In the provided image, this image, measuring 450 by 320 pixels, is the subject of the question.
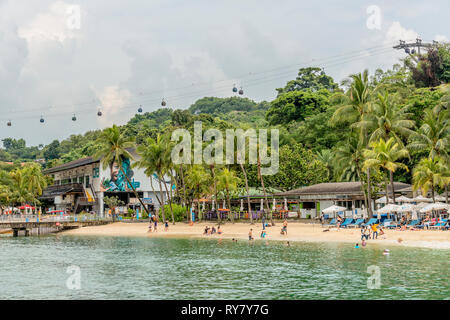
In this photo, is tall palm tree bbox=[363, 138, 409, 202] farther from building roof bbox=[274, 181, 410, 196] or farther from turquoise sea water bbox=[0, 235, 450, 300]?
turquoise sea water bbox=[0, 235, 450, 300]

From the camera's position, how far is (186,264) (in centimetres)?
3394

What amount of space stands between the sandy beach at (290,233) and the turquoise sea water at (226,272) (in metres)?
2.23

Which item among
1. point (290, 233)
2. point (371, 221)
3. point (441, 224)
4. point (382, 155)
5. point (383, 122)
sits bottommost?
point (290, 233)

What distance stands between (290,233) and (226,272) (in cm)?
1962

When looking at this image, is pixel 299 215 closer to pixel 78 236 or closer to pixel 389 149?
pixel 389 149

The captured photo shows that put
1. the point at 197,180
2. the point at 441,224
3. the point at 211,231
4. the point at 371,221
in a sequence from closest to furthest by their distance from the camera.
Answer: the point at 441,224 < the point at 371,221 < the point at 211,231 < the point at 197,180

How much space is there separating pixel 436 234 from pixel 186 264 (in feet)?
66.0

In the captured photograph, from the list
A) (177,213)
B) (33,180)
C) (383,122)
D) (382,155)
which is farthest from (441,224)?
(33,180)

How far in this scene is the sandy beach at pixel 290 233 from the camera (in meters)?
39.7

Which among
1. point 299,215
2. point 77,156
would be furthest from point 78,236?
point 77,156

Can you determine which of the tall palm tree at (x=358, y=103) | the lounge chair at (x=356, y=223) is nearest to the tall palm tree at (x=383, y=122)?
the tall palm tree at (x=358, y=103)

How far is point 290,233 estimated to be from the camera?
49.1m

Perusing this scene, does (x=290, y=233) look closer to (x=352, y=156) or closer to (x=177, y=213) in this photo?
(x=352, y=156)

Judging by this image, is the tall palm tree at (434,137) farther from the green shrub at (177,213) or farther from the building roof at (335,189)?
the green shrub at (177,213)
